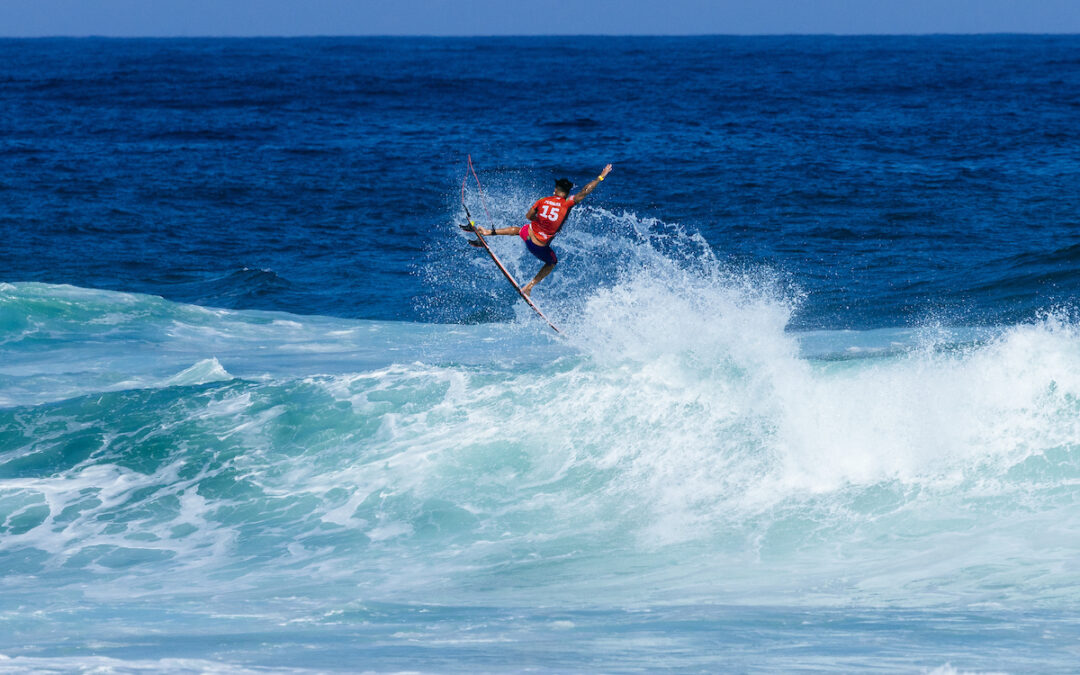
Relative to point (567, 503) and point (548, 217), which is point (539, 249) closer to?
point (548, 217)

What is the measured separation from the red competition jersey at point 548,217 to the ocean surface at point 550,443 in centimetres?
157

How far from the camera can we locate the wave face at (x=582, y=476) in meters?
9.64

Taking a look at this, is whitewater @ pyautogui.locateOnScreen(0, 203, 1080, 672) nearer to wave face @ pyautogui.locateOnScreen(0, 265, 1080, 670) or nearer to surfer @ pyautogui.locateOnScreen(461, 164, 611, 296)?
wave face @ pyautogui.locateOnScreen(0, 265, 1080, 670)

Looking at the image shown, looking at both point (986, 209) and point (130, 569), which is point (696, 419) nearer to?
point (130, 569)

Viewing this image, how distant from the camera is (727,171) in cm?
3300

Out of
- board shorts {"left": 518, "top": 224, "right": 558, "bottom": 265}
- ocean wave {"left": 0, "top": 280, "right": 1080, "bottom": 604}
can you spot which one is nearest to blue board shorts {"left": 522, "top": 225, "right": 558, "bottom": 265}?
board shorts {"left": 518, "top": 224, "right": 558, "bottom": 265}

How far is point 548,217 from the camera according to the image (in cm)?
1354

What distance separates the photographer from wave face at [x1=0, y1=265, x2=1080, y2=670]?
31.6 ft

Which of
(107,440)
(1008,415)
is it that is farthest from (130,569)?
(1008,415)

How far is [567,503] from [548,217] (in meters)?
3.60

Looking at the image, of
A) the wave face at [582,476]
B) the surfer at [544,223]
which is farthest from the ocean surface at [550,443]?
the surfer at [544,223]

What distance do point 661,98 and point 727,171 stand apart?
24487 millimetres

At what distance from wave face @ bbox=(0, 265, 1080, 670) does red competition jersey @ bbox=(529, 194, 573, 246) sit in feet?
5.16

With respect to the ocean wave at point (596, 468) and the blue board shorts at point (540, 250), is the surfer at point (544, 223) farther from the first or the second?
the ocean wave at point (596, 468)
